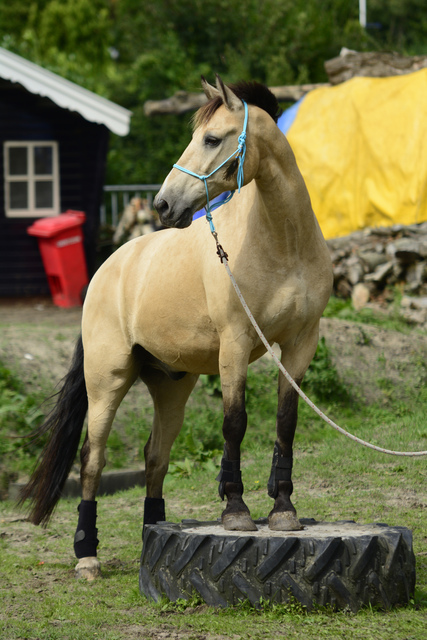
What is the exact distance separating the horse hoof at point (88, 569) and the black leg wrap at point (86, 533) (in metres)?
0.04

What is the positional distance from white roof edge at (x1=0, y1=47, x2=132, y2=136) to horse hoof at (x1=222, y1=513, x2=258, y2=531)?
953 cm

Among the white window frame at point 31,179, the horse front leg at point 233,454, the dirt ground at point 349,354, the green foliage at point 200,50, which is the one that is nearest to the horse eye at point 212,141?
the horse front leg at point 233,454

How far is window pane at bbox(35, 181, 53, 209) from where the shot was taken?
534 inches

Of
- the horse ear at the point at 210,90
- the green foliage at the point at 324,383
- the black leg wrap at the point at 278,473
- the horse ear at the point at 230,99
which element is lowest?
the green foliage at the point at 324,383

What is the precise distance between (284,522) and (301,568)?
17.0 inches

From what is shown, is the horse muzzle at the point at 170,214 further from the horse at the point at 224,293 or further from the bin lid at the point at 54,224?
the bin lid at the point at 54,224

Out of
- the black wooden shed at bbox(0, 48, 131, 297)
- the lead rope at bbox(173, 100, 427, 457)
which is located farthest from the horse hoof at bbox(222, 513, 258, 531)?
the black wooden shed at bbox(0, 48, 131, 297)

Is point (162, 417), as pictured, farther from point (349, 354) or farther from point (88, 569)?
point (349, 354)

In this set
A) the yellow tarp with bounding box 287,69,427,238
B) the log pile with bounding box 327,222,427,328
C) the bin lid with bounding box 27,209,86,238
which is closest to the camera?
the log pile with bounding box 327,222,427,328

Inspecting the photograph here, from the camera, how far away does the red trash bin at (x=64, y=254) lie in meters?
12.6

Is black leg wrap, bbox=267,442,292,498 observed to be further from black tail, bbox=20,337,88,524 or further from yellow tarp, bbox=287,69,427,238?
yellow tarp, bbox=287,69,427,238

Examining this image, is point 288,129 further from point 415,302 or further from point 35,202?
point 35,202

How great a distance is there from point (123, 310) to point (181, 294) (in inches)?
22.6

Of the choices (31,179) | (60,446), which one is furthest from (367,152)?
(60,446)
